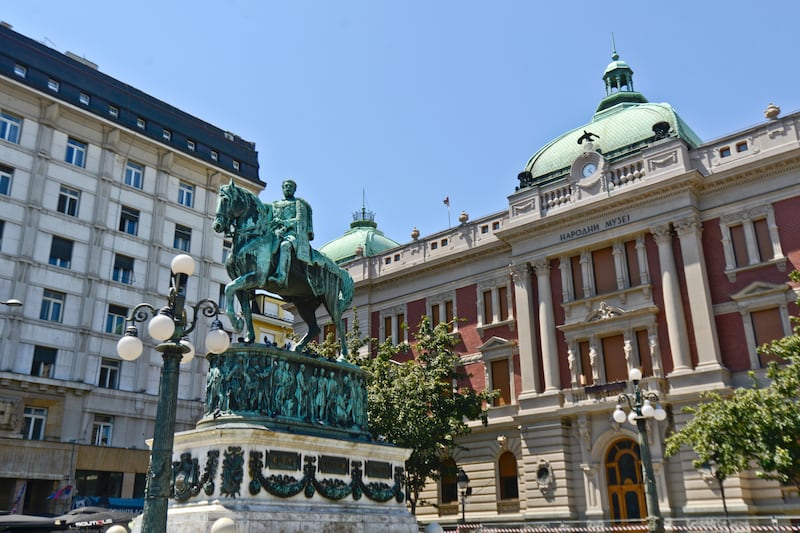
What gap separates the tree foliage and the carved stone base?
11.0m

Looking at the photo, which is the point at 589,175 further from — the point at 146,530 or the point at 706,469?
the point at 146,530

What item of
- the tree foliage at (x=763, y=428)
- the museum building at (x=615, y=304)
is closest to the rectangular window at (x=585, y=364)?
the museum building at (x=615, y=304)

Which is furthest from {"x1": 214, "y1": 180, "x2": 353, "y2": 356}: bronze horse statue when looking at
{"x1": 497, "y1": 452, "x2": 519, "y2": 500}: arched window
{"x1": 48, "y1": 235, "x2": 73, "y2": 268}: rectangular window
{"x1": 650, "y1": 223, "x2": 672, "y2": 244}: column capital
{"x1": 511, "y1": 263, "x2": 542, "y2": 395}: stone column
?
{"x1": 48, "y1": 235, "x2": 73, "y2": 268}: rectangular window

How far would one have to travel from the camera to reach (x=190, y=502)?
12430mm

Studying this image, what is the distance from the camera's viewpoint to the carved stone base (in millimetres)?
12117

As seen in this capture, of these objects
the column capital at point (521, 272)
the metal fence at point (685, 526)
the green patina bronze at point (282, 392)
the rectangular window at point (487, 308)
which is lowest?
the metal fence at point (685, 526)

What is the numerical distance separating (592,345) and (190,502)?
22961mm

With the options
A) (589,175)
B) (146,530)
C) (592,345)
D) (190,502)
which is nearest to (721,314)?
(592,345)

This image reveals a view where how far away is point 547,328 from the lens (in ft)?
110

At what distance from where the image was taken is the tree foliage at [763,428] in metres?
19.5

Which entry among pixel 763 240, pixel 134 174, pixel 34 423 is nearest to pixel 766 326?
pixel 763 240

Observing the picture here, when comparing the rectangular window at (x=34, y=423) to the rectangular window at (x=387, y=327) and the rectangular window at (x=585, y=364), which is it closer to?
the rectangular window at (x=387, y=327)

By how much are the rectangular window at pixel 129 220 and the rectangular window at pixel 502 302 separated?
2084 cm

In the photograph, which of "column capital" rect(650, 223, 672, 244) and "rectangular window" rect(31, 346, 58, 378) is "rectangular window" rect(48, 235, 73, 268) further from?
"column capital" rect(650, 223, 672, 244)
